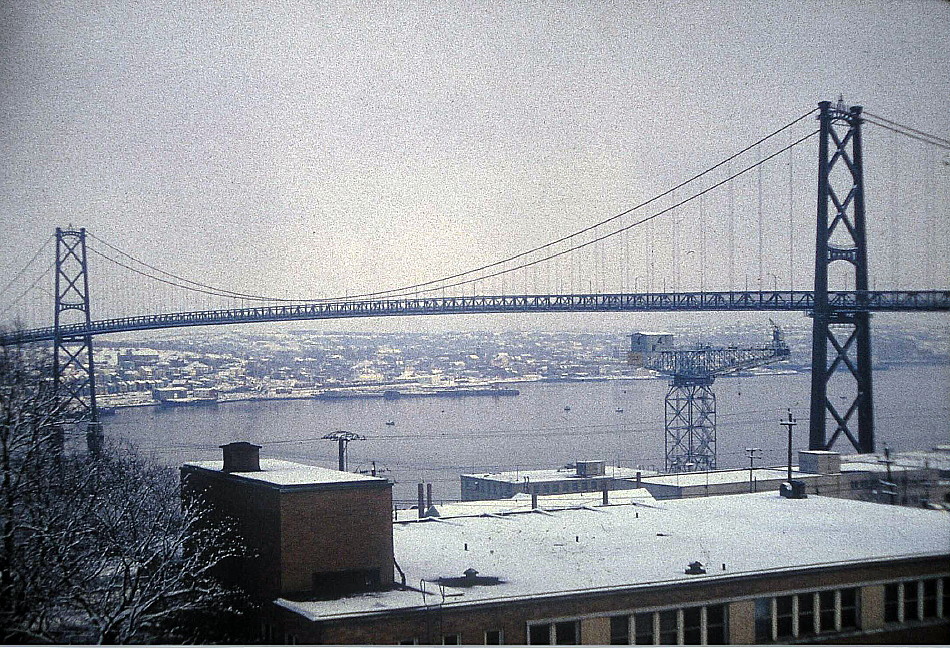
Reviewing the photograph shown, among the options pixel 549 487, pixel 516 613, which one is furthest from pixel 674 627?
pixel 549 487

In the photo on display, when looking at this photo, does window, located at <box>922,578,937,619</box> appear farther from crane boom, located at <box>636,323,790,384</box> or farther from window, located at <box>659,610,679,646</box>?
crane boom, located at <box>636,323,790,384</box>

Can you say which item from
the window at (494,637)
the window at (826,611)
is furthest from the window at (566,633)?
the window at (826,611)

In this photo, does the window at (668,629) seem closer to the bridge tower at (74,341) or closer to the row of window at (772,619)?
the row of window at (772,619)

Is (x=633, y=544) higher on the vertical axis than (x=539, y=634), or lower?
higher

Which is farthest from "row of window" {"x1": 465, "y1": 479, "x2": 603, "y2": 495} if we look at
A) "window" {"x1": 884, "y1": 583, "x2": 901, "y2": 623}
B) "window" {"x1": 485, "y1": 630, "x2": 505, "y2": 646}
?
"window" {"x1": 485, "y1": 630, "x2": 505, "y2": 646}

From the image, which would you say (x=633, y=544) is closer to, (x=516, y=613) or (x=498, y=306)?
(x=516, y=613)

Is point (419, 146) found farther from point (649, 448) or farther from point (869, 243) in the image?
point (649, 448)

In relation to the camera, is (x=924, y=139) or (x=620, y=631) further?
(x=924, y=139)
